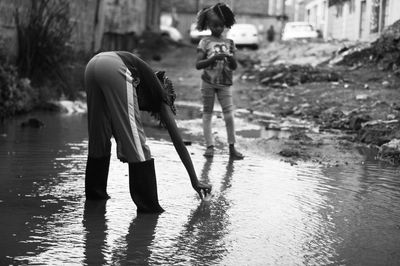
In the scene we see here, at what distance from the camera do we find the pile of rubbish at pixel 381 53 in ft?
53.5

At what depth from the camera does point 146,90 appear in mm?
4746

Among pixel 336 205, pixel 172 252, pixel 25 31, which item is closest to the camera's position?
pixel 172 252

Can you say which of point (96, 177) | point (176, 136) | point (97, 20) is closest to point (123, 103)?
point (176, 136)

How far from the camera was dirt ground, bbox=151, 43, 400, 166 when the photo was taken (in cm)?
846

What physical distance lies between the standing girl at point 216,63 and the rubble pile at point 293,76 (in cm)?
954

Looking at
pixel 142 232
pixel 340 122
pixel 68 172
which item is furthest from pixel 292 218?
pixel 340 122

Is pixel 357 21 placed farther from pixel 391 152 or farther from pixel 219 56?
pixel 219 56

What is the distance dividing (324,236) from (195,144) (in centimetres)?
458

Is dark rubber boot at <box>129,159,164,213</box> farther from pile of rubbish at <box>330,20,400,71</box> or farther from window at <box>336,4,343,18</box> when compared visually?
window at <box>336,4,343,18</box>

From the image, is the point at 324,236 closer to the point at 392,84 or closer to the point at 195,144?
the point at 195,144

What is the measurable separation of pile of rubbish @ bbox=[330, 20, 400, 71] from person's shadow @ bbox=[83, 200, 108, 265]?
1191 cm

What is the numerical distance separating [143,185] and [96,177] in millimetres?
627

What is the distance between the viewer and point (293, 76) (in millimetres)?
18250

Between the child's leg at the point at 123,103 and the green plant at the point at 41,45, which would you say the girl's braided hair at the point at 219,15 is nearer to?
the child's leg at the point at 123,103
